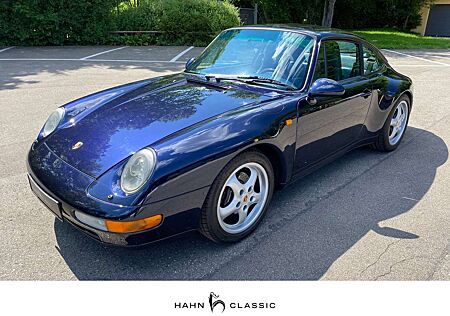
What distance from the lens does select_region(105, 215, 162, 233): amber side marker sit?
78.0 inches

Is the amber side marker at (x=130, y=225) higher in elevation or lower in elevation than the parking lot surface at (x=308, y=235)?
higher

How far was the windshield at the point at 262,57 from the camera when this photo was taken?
9.89ft

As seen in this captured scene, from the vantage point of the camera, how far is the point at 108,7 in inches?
525

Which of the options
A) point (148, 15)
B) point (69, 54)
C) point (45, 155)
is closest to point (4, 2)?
point (69, 54)

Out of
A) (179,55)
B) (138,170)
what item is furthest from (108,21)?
(138,170)

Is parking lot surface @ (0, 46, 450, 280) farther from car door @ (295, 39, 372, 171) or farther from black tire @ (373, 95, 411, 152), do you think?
car door @ (295, 39, 372, 171)

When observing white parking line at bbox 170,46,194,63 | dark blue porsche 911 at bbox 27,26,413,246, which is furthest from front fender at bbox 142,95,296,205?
white parking line at bbox 170,46,194,63

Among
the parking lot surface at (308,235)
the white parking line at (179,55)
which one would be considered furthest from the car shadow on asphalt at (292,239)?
the white parking line at (179,55)

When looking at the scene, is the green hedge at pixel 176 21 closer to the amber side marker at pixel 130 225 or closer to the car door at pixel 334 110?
the car door at pixel 334 110

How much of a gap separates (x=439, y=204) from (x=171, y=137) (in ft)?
8.52

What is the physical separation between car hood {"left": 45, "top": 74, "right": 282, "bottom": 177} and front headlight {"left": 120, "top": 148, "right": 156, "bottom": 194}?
0.12 meters

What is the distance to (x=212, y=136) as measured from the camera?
7.45 ft
